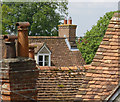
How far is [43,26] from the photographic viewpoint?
4156cm

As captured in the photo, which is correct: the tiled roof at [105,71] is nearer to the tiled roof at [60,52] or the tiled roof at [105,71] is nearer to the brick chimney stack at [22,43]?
the brick chimney stack at [22,43]

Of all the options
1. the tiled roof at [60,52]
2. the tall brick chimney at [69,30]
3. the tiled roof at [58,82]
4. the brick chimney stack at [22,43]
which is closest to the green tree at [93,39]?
the tall brick chimney at [69,30]

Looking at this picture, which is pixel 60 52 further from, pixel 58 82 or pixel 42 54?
pixel 58 82

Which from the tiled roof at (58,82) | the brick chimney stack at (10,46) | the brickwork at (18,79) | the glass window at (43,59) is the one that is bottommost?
the glass window at (43,59)

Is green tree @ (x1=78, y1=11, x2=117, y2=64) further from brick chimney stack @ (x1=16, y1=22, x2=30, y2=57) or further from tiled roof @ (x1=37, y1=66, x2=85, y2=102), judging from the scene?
brick chimney stack @ (x1=16, y1=22, x2=30, y2=57)

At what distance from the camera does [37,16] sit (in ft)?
137

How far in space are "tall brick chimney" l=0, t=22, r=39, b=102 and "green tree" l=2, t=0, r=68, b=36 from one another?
33105 millimetres

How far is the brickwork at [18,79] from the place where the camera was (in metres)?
7.30

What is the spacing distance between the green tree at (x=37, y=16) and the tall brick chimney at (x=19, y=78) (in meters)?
33.1

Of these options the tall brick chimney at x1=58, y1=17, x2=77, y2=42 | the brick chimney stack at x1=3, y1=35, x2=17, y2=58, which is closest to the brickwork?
the brick chimney stack at x1=3, y1=35, x2=17, y2=58

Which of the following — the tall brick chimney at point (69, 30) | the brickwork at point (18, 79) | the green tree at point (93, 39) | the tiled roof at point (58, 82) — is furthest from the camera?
the green tree at point (93, 39)

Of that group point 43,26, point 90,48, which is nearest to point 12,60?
point 90,48

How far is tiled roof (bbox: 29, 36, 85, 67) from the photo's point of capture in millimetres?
23688

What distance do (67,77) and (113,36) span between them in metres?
3.86
